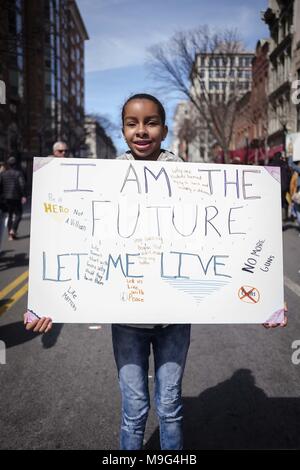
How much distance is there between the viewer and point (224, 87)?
3152cm

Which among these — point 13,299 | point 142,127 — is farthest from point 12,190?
point 142,127

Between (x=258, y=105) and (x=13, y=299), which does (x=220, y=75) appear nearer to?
(x=258, y=105)

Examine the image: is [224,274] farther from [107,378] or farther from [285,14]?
[285,14]

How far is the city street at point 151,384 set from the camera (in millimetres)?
2473

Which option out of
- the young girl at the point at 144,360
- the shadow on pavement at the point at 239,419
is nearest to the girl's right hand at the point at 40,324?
the young girl at the point at 144,360

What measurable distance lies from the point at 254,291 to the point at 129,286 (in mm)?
589

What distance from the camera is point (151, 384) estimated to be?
3145 millimetres

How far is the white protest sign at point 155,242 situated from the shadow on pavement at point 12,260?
5787 millimetres

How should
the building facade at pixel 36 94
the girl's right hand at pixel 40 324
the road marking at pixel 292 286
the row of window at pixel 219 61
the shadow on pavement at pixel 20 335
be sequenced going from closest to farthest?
the girl's right hand at pixel 40 324 < the shadow on pavement at pixel 20 335 < the road marking at pixel 292 286 < the building facade at pixel 36 94 < the row of window at pixel 219 61

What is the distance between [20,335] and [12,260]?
4007 millimetres

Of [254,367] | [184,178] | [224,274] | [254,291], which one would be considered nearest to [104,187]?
[184,178]

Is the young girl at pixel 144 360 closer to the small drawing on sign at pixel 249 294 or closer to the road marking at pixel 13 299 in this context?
the small drawing on sign at pixel 249 294

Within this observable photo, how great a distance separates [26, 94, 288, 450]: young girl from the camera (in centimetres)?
191

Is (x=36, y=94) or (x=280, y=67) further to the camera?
(x=36, y=94)
